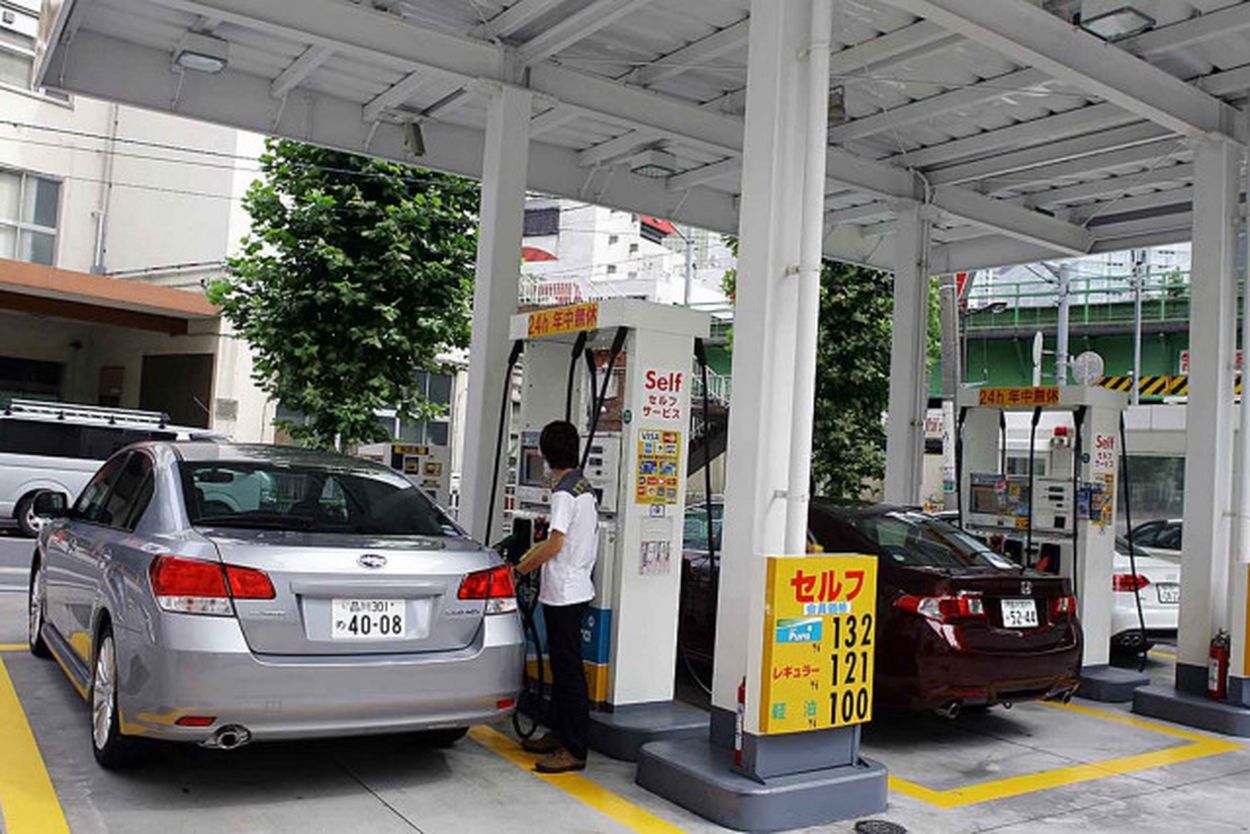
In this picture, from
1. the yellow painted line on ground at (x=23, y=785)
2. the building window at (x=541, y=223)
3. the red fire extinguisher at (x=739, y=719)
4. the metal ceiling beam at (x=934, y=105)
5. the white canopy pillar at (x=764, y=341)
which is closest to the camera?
the yellow painted line on ground at (x=23, y=785)

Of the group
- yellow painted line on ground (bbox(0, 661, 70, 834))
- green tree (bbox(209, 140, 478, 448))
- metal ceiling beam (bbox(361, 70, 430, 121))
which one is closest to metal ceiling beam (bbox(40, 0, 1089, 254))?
metal ceiling beam (bbox(361, 70, 430, 121))

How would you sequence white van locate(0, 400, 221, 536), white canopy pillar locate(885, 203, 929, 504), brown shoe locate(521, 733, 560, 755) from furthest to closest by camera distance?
white van locate(0, 400, 221, 536), white canopy pillar locate(885, 203, 929, 504), brown shoe locate(521, 733, 560, 755)

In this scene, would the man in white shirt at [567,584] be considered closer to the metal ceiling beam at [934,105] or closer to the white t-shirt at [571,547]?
the white t-shirt at [571,547]

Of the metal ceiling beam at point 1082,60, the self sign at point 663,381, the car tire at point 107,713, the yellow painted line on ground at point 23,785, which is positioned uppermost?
the metal ceiling beam at point 1082,60

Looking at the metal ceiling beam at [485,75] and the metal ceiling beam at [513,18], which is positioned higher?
the metal ceiling beam at [513,18]

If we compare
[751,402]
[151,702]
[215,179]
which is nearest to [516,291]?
[751,402]

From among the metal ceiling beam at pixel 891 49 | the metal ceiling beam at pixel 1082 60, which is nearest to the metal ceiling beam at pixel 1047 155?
the metal ceiling beam at pixel 1082 60

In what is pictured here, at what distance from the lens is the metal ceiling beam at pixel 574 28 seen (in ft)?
22.7

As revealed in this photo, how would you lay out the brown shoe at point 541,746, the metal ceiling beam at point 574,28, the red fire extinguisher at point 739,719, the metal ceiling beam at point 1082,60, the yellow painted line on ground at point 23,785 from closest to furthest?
the yellow painted line on ground at point 23,785, the red fire extinguisher at point 739,719, the brown shoe at point 541,746, the metal ceiling beam at point 1082,60, the metal ceiling beam at point 574,28

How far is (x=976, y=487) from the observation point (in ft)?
31.2

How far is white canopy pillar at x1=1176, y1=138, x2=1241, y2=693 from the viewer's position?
7.39 meters

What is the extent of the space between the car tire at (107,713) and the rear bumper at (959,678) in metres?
3.79

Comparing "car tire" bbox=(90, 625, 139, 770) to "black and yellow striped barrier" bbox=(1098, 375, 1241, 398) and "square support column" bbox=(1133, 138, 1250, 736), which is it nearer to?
"square support column" bbox=(1133, 138, 1250, 736)

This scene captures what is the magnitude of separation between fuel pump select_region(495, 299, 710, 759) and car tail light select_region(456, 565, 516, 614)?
91 cm
